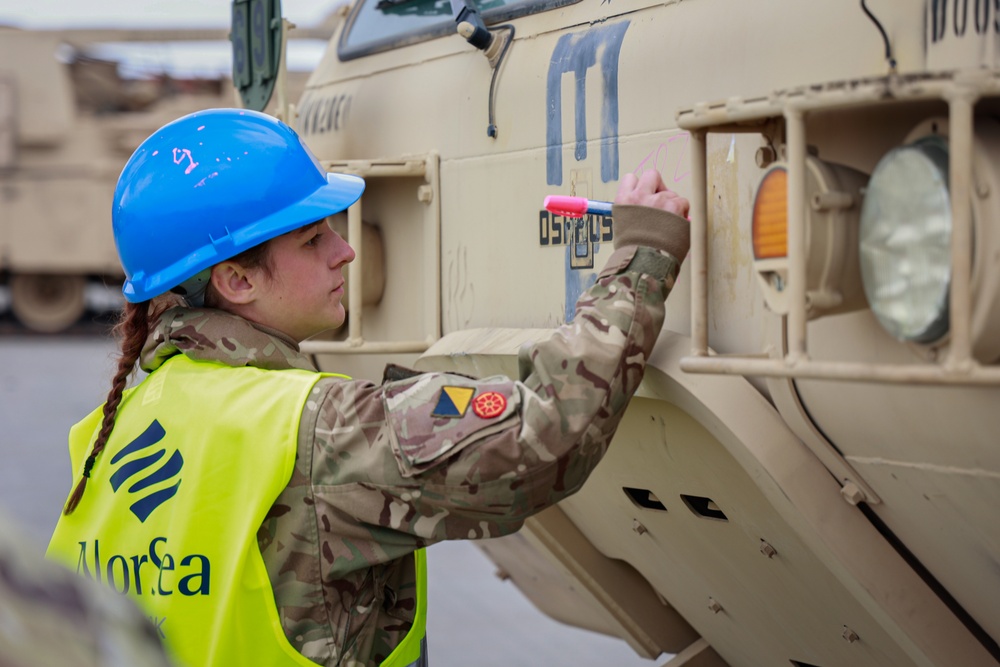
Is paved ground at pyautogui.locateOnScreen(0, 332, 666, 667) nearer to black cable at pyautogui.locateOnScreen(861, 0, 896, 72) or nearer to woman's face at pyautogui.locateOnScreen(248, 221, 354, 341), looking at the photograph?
woman's face at pyautogui.locateOnScreen(248, 221, 354, 341)

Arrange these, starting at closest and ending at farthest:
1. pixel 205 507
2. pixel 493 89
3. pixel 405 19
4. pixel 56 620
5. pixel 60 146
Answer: pixel 56 620 < pixel 205 507 < pixel 493 89 < pixel 405 19 < pixel 60 146

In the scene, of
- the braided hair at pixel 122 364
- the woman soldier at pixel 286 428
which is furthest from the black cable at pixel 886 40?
the braided hair at pixel 122 364

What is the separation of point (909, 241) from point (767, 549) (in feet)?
3.08

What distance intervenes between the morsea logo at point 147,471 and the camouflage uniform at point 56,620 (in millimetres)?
1037

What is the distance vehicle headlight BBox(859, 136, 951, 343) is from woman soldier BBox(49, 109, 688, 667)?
1.38 feet

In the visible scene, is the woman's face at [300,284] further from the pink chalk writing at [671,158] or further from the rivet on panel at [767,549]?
the rivet on panel at [767,549]

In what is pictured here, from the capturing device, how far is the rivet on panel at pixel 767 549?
2.26 meters

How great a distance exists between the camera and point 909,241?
1.46 metres

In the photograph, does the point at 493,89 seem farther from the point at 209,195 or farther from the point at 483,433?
the point at 483,433

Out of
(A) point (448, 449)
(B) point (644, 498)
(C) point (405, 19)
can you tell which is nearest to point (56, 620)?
(A) point (448, 449)

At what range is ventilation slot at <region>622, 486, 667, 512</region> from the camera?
8.35 ft

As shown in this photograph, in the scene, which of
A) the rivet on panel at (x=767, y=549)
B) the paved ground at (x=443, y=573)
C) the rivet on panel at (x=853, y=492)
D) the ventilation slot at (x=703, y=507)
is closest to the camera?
the rivet on panel at (x=853, y=492)

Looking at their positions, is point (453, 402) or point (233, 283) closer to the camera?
point (453, 402)

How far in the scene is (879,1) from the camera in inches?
66.2
